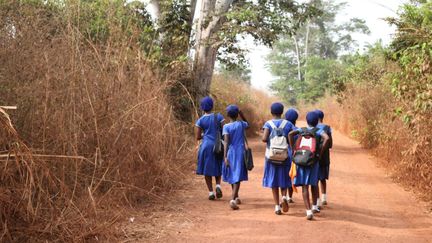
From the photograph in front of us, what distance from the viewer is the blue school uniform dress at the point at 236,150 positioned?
729cm

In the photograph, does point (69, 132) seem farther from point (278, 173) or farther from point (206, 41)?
point (206, 41)

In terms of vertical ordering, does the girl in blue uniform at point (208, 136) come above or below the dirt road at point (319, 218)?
above

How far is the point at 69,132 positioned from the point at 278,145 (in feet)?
8.80

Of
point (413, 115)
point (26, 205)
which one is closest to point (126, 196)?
point (26, 205)

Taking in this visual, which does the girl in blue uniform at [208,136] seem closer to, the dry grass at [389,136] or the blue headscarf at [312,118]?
the blue headscarf at [312,118]

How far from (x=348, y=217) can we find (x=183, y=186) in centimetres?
307

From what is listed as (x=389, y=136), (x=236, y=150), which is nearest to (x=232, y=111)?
(x=236, y=150)

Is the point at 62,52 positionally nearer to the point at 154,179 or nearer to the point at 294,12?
the point at 154,179

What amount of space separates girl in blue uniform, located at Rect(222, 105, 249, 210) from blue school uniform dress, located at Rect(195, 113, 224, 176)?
44 centimetres

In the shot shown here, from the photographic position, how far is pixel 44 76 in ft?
18.6

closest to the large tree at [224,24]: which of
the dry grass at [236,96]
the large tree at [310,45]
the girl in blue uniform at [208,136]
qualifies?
the dry grass at [236,96]

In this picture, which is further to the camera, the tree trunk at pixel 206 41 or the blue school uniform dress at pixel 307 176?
the tree trunk at pixel 206 41

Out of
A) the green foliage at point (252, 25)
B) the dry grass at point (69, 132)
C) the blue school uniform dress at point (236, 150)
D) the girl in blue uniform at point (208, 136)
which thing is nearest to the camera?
the dry grass at point (69, 132)

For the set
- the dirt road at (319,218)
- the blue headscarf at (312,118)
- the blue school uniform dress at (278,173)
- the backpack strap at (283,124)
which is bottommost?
the dirt road at (319,218)
